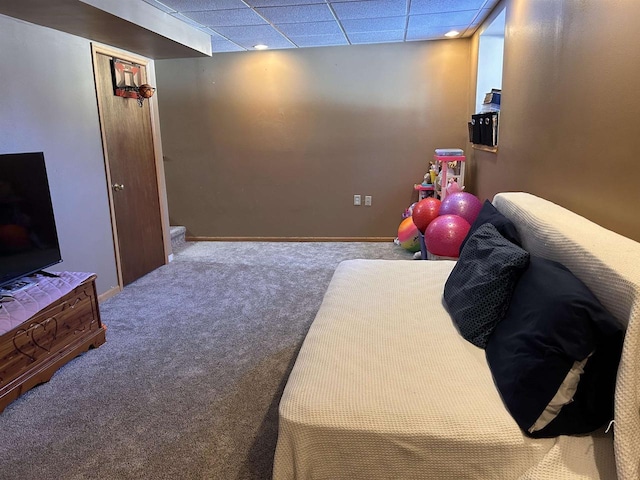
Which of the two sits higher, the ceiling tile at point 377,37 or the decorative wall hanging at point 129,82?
the ceiling tile at point 377,37

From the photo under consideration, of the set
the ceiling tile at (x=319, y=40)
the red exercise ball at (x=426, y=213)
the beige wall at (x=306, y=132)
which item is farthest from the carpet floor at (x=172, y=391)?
the ceiling tile at (x=319, y=40)

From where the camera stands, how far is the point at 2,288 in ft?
7.84

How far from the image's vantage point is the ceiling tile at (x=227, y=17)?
11.6ft

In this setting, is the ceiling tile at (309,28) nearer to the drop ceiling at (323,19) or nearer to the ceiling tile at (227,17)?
the drop ceiling at (323,19)

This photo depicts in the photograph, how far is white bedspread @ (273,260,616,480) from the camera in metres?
1.22

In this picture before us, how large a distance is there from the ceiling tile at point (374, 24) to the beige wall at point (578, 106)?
3.45 ft

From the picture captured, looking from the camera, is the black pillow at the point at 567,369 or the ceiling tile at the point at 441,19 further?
the ceiling tile at the point at 441,19

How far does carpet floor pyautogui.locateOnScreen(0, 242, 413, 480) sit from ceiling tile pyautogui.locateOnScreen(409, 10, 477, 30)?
8.12ft

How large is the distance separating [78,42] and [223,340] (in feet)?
7.98

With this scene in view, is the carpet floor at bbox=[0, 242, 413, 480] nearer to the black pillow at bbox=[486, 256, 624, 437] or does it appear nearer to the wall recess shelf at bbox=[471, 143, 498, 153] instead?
the black pillow at bbox=[486, 256, 624, 437]

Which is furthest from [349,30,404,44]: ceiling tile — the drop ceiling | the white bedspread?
the white bedspread

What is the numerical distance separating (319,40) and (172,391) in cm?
376

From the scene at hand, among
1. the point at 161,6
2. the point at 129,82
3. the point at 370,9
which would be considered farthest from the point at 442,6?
the point at 129,82

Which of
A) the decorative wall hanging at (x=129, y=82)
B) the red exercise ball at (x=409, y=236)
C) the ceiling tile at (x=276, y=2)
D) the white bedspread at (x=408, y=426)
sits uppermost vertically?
the ceiling tile at (x=276, y=2)
